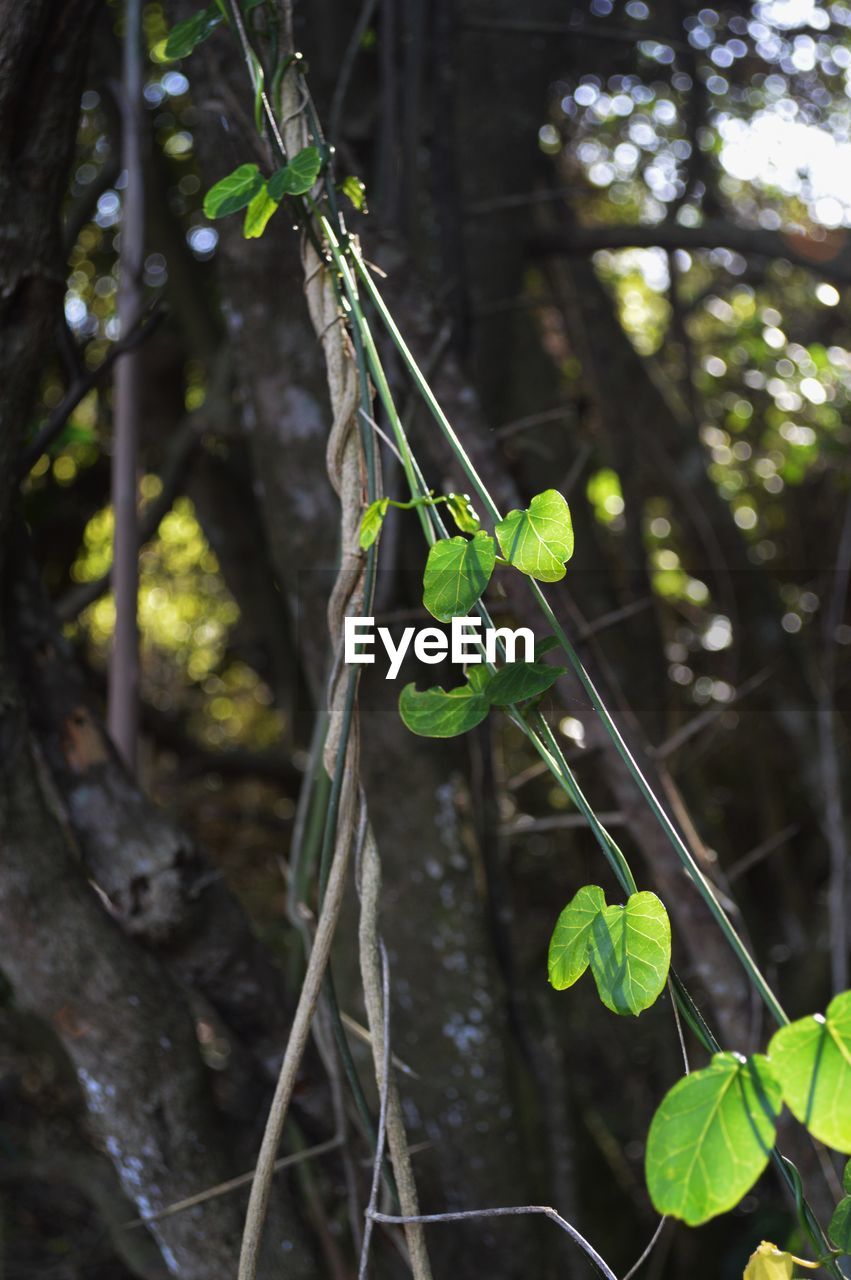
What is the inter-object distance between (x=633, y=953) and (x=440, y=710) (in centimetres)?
19

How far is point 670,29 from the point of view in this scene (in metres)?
2.67

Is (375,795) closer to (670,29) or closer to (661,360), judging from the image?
(670,29)

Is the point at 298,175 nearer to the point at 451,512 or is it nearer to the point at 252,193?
the point at 252,193

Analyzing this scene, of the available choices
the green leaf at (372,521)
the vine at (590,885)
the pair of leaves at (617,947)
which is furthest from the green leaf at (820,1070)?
the green leaf at (372,521)

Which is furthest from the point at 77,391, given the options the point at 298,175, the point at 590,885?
the point at 590,885

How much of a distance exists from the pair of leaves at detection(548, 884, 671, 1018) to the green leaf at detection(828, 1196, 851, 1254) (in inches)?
6.4

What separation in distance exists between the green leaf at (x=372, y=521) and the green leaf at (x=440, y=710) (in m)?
0.10

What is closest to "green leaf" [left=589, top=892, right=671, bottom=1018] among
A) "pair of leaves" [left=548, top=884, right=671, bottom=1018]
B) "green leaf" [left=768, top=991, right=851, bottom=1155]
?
"pair of leaves" [left=548, top=884, right=671, bottom=1018]

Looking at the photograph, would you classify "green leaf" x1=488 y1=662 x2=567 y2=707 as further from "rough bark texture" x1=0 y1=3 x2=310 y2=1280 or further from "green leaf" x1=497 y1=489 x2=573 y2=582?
"rough bark texture" x1=0 y1=3 x2=310 y2=1280

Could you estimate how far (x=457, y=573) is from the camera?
26.3 inches

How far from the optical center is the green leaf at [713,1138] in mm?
499

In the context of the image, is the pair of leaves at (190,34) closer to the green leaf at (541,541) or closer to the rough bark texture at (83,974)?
the rough bark texture at (83,974)

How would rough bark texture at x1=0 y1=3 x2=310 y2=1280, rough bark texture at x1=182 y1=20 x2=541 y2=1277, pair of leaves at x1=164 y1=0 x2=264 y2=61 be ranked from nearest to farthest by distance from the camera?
pair of leaves at x1=164 y1=0 x2=264 y2=61 → rough bark texture at x1=0 y1=3 x2=310 y2=1280 → rough bark texture at x1=182 y1=20 x2=541 y2=1277

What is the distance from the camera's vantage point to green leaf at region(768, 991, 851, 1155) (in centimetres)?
49
